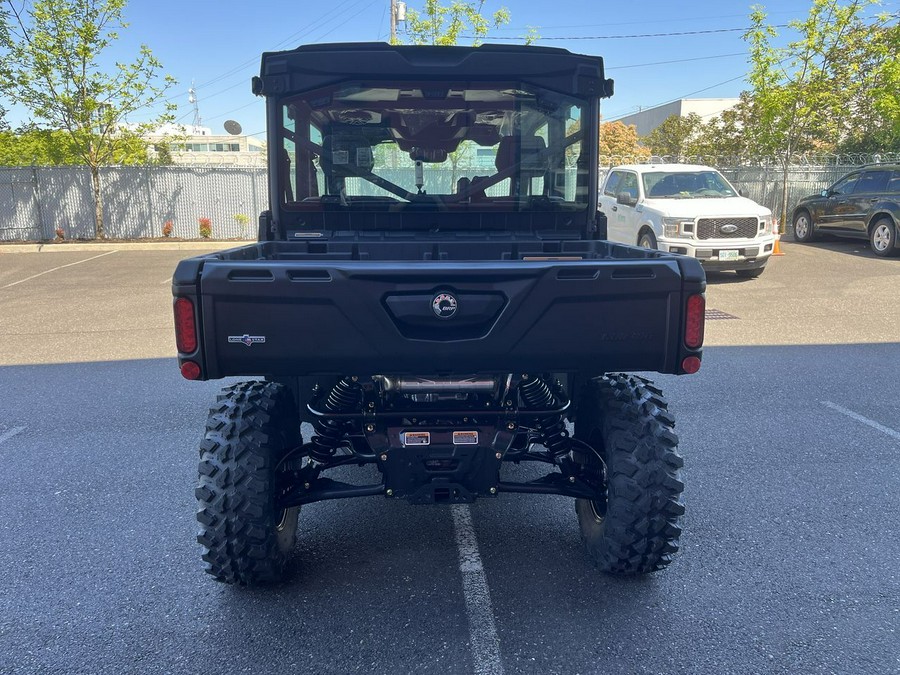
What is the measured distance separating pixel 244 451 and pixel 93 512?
1681 mm

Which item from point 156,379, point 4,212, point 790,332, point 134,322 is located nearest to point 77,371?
point 156,379

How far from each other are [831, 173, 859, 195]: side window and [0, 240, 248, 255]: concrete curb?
14794 mm

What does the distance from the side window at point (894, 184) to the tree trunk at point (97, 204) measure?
1964 centimetres

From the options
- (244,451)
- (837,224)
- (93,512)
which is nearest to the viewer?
(244,451)

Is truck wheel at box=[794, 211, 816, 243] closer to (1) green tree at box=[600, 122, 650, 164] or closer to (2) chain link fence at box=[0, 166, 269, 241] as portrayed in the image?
(2) chain link fence at box=[0, 166, 269, 241]

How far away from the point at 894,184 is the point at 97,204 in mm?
19865

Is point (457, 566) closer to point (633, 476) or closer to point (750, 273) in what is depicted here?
point (633, 476)

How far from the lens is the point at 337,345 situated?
8.89 ft

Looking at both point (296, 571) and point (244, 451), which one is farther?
point (296, 571)

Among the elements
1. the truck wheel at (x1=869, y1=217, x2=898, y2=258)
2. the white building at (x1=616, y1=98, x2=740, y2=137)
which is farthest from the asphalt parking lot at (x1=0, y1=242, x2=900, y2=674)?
the white building at (x1=616, y1=98, x2=740, y2=137)

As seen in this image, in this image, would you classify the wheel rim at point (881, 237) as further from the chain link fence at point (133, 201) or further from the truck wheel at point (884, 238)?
the chain link fence at point (133, 201)

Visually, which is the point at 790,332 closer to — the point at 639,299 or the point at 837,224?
the point at 639,299

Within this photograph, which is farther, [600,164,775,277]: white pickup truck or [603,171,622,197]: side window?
[603,171,622,197]: side window

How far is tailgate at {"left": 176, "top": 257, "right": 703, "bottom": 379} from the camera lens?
267 cm
